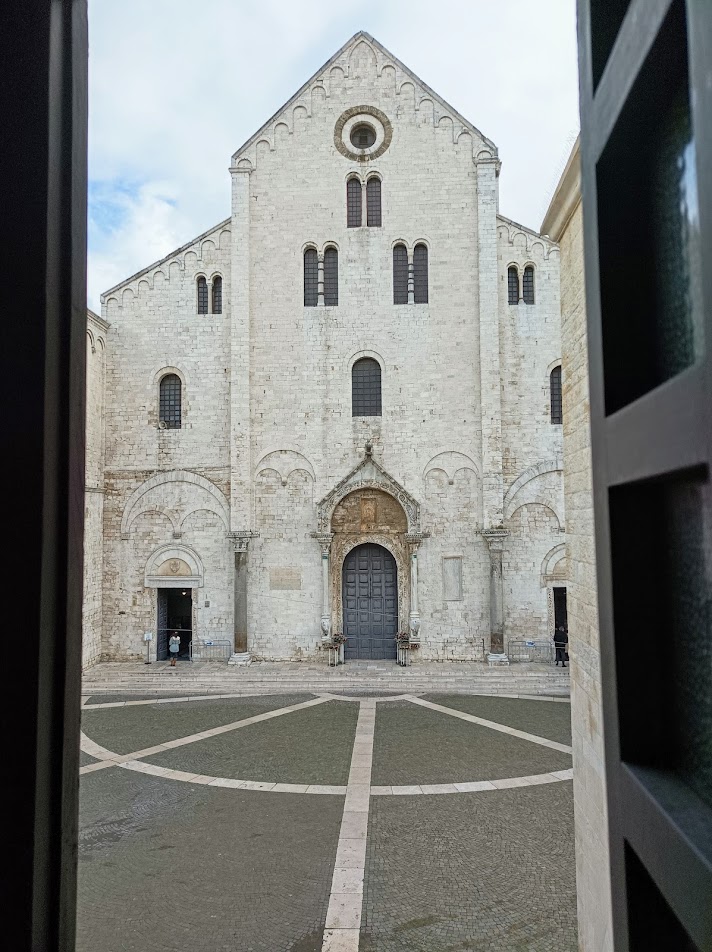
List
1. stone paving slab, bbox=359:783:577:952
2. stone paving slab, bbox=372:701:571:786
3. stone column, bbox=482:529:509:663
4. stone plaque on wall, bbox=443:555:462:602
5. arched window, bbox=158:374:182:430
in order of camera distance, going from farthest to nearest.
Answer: arched window, bbox=158:374:182:430, stone plaque on wall, bbox=443:555:462:602, stone column, bbox=482:529:509:663, stone paving slab, bbox=372:701:571:786, stone paving slab, bbox=359:783:577:952

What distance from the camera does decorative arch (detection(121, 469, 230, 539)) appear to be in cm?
2064

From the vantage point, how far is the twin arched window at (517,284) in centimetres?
2053

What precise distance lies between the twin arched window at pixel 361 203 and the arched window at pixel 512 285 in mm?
4523

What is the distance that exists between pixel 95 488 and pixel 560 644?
1515cm

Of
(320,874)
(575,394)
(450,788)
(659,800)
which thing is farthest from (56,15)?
(450,788)

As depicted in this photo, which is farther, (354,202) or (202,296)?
(202,296)

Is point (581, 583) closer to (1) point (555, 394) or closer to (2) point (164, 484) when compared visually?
(1) point (555, 394)

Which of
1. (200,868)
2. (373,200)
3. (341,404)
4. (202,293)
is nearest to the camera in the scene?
(200,868)

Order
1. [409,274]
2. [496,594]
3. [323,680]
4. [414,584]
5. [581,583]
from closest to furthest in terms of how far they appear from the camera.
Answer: [581,583], [323,680], [496,594], [414,584], [409,274]

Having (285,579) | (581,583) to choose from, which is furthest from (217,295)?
(581,583)

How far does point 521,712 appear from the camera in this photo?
15000mm

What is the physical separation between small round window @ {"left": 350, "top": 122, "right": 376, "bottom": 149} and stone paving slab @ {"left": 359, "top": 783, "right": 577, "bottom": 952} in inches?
765

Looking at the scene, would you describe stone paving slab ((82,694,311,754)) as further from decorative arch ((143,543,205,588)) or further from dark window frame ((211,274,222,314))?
dark window frame ((211,274,222,314))

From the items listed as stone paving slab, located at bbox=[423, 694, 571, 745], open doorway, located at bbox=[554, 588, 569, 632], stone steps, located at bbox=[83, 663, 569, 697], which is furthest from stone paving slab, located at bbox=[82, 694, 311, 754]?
open doorway, located at bbox=[554, 588, 569, 632]
